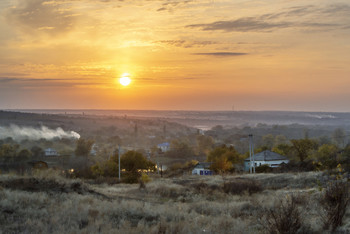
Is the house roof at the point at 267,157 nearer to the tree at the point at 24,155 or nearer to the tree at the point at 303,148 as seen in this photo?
the tree at the point at 303,148

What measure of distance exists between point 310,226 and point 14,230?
333 inches

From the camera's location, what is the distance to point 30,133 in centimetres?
15625

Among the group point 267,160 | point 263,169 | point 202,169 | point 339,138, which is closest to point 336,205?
point 263,169

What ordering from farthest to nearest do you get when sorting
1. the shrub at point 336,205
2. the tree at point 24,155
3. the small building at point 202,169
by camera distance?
the tree at point 24,155 < the small building at point 202,169 < the shrub at point 336,205

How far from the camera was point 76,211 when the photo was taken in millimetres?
14711

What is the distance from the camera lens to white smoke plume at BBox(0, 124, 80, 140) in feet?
481

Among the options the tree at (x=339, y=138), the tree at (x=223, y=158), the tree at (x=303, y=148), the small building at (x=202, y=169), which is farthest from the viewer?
the tree at (x=339, y=138)

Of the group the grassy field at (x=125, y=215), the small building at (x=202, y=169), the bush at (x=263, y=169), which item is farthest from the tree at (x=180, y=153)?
the grassy field at (x=125, y=215)

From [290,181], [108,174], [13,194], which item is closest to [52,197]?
[13,194]

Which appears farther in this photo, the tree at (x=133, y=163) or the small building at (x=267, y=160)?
the small building at (x=267, y=160)

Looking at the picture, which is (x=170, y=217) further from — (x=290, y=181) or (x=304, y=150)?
(x=304, y=150)

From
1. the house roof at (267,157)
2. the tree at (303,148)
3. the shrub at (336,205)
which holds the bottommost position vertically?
the house roof at (267,157)

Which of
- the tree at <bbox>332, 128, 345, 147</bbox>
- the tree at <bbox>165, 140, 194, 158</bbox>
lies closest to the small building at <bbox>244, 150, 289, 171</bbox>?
the tree at <bbox>165, 140, 194, 158</bbox>

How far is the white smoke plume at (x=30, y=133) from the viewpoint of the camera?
14650 cm
